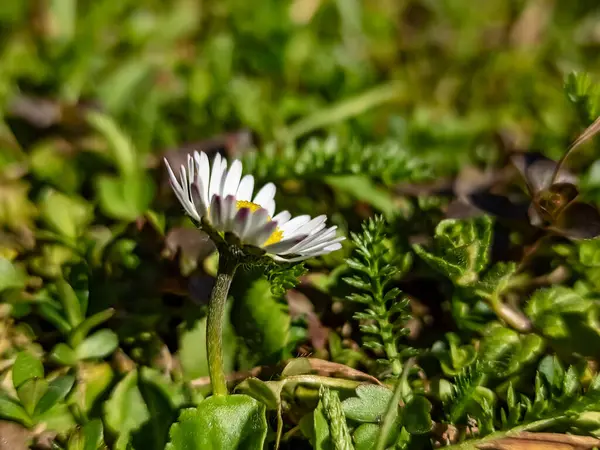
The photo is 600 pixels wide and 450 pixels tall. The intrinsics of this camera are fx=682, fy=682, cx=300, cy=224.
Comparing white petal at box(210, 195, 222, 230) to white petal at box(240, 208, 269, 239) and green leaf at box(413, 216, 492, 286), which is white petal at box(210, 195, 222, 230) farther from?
green leaf at box(413, 216, 492, 286)

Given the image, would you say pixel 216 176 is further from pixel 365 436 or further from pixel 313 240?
pixel 365 436

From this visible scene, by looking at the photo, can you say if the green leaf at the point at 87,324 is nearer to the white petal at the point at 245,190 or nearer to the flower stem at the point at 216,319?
the flower stem at the point at 216,319

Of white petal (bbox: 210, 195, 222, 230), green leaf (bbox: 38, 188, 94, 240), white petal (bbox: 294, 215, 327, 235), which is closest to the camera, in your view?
white petal (bbox: 210, 195, 222, 230)

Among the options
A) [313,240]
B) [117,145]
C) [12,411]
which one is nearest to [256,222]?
[313,240]

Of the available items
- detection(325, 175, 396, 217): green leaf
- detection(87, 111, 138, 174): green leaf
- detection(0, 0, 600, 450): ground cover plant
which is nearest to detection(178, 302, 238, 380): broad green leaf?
detection(0, 0, 600, 450): ground cover plant

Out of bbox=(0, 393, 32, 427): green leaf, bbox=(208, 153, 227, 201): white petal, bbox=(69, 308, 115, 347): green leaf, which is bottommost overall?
bbox=(0, 393, 32, 427): green leaf

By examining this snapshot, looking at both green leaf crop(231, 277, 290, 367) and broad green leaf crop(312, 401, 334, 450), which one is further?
green leaf crop(231, 277, 290, 367)

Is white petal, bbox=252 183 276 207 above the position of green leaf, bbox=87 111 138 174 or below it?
below
